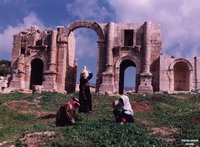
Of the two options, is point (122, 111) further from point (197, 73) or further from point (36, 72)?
point (36, 72)

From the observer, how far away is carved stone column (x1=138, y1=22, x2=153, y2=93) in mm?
21719

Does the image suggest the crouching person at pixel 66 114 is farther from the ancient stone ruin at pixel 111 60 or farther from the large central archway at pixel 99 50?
the large central archway at pixel 99 50

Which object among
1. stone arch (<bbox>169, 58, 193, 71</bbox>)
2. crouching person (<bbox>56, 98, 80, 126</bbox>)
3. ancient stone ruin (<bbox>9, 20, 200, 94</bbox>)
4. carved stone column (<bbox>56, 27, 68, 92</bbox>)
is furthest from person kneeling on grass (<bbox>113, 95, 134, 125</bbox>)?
carved stone column (<bbox>56, 27, 68, 92</bbox>)

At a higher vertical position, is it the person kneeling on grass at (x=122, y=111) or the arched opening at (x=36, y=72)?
the arched opening at (x=36, y=72)

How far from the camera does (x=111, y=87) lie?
22.1 m

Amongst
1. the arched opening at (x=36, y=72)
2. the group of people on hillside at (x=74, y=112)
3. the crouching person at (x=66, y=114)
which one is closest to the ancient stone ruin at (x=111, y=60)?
the arched opening at (x=36, y=72)

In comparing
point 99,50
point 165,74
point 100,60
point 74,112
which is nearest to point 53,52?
point 99,50

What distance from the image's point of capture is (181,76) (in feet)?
78.4

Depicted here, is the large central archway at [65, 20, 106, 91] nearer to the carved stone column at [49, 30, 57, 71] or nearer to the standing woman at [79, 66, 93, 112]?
the carved stone column at [49, 30, 57, 71]

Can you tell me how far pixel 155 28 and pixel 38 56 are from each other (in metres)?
12.5

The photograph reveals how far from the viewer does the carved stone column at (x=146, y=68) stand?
21719mm

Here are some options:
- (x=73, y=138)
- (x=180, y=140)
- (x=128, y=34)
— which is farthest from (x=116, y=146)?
(x=128, y=34)

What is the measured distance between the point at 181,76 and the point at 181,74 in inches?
8.0

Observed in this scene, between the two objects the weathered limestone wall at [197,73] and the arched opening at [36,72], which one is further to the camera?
the arched opening at [36,72]
